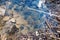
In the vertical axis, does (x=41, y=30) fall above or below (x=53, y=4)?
below

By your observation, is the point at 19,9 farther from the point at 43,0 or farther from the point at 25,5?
the point at 43,0

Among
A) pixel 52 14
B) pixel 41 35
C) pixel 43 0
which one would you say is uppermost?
pixel 43 0

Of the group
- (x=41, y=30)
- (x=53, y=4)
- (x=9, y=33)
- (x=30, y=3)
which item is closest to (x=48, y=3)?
(x=53, y=4)

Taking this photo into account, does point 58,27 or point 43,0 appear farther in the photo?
point 43,0

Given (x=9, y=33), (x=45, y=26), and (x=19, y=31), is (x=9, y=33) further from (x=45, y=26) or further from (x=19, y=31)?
(x=45, y=26)

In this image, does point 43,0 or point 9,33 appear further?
point 43,0

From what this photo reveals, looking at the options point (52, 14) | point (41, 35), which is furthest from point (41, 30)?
point (52, 14)

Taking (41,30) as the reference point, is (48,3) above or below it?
above

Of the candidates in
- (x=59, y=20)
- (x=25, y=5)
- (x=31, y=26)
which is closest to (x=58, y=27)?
(x=59, y=20)

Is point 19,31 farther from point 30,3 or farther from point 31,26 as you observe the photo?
point 30,3
